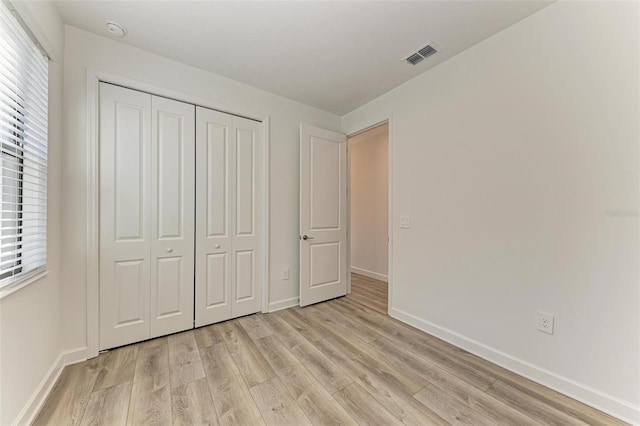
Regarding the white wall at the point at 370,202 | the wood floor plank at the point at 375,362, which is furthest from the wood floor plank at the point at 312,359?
the white wall at the point at 370,202

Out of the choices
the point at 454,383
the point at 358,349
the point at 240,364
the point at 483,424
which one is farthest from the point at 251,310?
the point at 483,424

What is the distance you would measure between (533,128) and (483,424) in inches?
74.6

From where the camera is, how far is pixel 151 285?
2.16 meters

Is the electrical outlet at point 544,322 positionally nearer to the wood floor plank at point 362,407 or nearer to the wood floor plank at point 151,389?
the wood floor plank at point 362,407

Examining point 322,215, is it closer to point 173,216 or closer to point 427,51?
point 173,216

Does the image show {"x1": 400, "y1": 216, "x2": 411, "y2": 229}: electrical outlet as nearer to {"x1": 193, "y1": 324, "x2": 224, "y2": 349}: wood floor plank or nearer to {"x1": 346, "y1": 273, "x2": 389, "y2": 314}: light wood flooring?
{"x1": 346, "y1": 273, "x2": 389, "y2": 314}: light wood flooring

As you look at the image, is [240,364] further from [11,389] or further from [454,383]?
[454,383]

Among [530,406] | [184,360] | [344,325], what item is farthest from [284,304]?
[530,406]

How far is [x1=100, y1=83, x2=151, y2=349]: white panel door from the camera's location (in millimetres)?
1950

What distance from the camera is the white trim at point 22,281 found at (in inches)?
45.4

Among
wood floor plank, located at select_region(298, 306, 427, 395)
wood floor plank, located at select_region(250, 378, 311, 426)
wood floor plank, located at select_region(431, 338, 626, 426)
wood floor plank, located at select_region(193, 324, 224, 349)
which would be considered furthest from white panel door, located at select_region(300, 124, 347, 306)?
wood floor plank, located at select_region(431, 338, 626, 426)

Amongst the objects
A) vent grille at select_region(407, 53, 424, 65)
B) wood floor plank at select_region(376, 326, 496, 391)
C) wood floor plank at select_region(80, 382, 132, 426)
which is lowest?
wood floor plank at select_region(376, 326, 496, 391)

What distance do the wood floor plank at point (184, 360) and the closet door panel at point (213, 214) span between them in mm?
232

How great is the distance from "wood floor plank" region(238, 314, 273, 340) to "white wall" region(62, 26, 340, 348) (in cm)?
33
